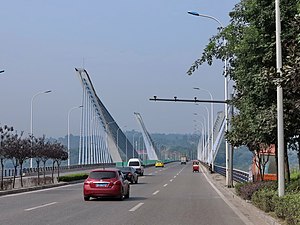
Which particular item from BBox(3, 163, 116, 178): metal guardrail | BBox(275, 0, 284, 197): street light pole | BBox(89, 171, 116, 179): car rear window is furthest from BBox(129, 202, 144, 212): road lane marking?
BBox(3, 163, 116, 178): metal guardrail

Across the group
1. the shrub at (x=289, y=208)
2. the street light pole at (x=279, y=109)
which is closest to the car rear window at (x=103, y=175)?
the street light pole at (x=279, y=109)

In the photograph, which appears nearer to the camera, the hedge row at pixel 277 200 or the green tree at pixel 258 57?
the hedge row at pixel 277 200

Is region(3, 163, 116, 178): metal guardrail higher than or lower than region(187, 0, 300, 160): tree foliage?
lower

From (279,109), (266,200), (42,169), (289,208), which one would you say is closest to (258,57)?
(279,109)

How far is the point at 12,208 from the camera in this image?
20.4 meters

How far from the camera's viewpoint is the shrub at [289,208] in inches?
498

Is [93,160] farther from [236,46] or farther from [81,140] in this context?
[236,46]

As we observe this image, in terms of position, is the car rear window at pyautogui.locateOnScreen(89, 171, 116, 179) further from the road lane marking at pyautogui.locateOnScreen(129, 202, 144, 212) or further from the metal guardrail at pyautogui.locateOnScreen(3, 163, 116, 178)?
the metal guardrail at pyautogui.locateOnScreen(3, 163, 116, 178)

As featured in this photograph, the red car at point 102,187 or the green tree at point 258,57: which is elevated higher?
the green tree at point 258,57

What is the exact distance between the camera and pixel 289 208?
1349 cm

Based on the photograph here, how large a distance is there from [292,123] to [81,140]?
6283cm

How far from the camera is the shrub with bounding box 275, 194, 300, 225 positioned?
1266 cm

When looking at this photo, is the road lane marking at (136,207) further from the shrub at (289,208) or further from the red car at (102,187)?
the shrub at (289,208)

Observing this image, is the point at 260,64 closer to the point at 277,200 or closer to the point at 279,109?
the point at 279,109
